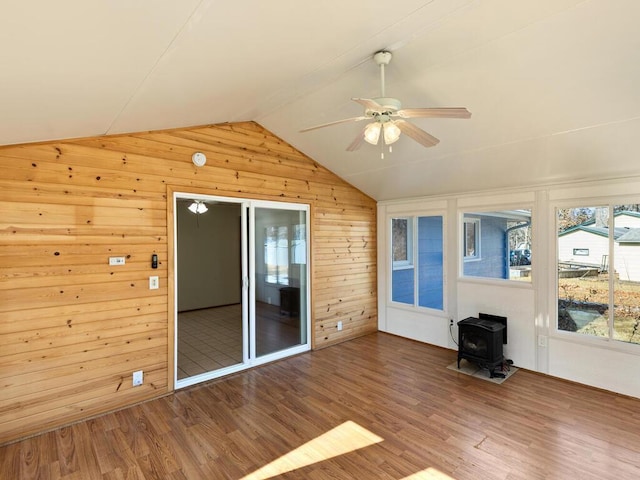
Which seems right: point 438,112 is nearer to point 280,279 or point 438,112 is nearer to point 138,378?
point 280,279

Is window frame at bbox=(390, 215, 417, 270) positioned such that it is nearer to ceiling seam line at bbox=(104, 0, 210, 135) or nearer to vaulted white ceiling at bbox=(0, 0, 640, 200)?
vaulted white ceiling at bbox=(0, 0, 640, 200)

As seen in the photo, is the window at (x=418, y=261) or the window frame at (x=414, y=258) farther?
the window at (x=418, y=261)

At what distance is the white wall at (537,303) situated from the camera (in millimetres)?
3471

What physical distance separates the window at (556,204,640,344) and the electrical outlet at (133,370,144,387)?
4540mm

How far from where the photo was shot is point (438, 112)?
80.0 inches

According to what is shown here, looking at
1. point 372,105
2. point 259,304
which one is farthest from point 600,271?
point 259,304

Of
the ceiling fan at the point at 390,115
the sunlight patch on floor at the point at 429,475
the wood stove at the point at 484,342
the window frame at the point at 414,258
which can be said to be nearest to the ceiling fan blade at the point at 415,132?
the ceiling fan at the point at 390,115

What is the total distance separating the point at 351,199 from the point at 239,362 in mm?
2908

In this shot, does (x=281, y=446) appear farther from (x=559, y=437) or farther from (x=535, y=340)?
(x=535, y=340)

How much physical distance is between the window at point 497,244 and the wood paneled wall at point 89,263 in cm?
316

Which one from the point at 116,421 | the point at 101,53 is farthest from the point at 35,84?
the point at 116,421

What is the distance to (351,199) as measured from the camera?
5398 millimetres

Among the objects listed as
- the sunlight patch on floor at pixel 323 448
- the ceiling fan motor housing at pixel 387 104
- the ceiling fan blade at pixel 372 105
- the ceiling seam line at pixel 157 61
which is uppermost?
the ceiling seam line at pixel 157 61

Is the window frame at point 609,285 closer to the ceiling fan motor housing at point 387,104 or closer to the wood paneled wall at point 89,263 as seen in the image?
the ceiling fan motor housing at point 387,104
